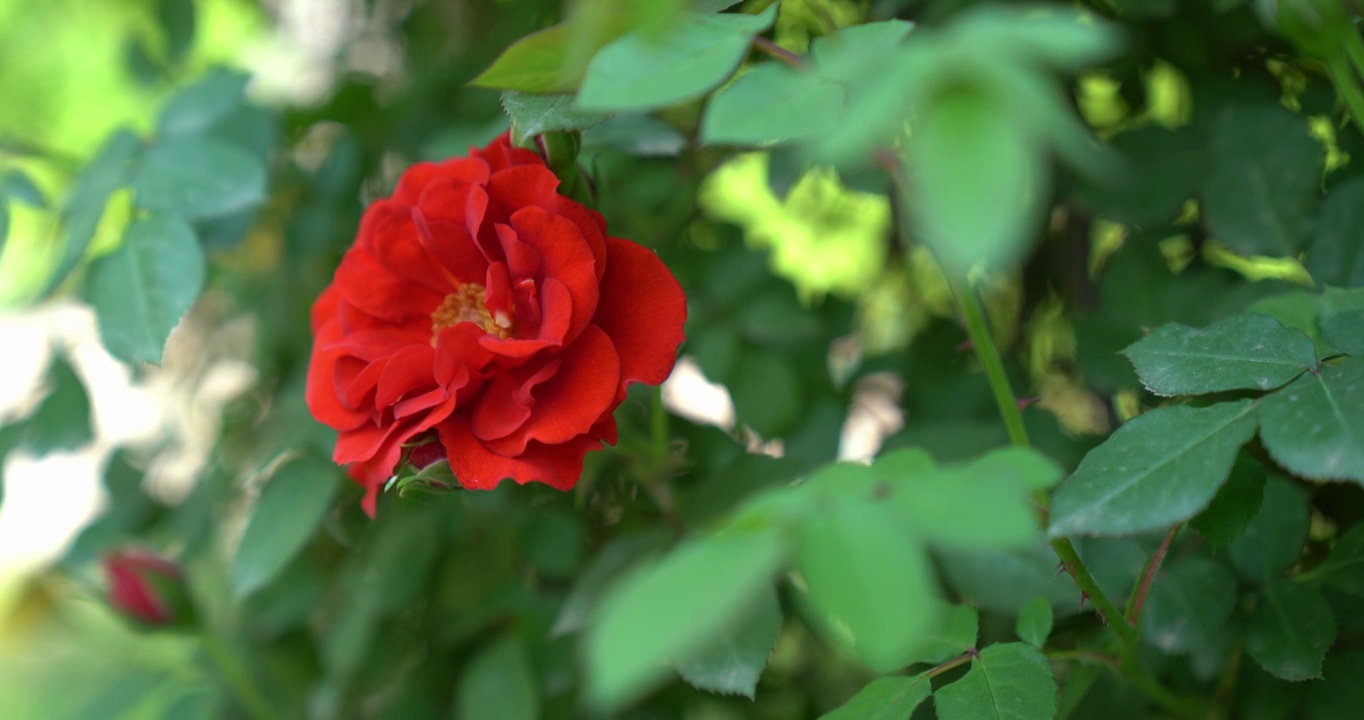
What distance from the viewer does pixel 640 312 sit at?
1.60 feet

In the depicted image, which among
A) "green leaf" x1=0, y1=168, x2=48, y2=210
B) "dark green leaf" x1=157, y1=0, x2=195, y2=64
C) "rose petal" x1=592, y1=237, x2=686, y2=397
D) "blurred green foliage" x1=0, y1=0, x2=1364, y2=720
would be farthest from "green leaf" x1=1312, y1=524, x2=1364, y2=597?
"dark green leaf" x1=157, y1=0, x2=195, y2=64

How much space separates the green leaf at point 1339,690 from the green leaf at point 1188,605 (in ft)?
0.21

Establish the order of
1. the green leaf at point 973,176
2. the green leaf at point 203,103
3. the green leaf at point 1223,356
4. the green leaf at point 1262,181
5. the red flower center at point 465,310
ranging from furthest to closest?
the green leaf at point 203,103, the green leaf at point 1262,181, the red flower center at point 465,310, the green leaf at point 1223,356, the green leaf at point 973,176

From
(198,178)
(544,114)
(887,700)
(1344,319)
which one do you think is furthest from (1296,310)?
(198,178)

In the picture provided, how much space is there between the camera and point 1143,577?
481 millimetres

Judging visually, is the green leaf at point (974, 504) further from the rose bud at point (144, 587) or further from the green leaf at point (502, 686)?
the rose bud at point (144, 587)

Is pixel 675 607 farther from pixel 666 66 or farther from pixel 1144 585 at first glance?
pixel 1144 585

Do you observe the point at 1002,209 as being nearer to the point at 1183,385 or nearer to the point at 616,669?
the point at 616,669

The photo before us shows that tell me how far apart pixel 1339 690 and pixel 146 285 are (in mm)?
736

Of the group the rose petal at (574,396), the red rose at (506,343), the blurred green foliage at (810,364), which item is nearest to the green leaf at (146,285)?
the blurred green foliage at (810,364)

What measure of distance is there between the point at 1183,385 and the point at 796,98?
231 millimetres

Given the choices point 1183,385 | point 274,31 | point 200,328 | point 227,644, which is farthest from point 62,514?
point 1183,385

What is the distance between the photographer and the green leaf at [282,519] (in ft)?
2.29

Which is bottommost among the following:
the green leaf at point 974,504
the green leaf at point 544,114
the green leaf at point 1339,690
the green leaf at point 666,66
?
the green leaf at point 1339,690
